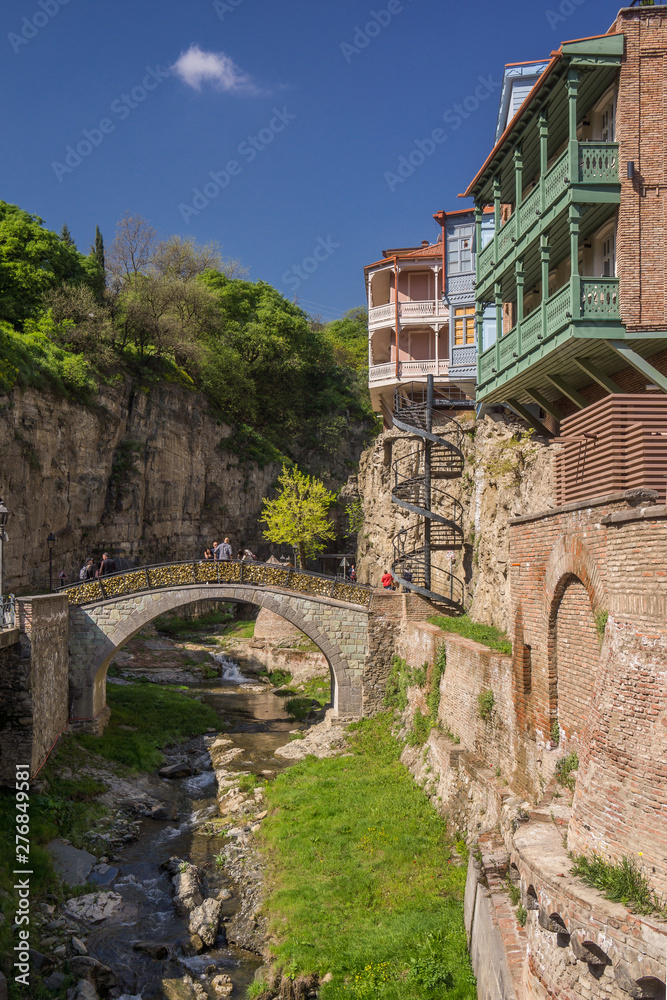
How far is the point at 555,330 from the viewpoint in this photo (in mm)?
12859

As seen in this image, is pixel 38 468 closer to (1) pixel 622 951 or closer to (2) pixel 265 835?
(2) pixel 265 835

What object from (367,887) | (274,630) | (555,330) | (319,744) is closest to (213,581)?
(319,744)

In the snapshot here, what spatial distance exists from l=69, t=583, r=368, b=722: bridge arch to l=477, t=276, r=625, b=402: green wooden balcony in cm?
893

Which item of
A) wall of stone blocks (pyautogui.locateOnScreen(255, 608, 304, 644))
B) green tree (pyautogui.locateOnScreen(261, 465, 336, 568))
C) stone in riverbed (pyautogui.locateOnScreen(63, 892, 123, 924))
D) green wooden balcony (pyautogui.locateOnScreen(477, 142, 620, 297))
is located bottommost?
stone in riverbed (pyautogui.locateOnScreen(63, 892, 123, 924))

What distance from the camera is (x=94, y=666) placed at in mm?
21250

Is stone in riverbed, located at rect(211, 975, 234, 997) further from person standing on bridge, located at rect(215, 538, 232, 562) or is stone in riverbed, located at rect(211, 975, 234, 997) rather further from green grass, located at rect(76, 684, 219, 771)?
person standing on bridge, located at rect(215, 538, 232, 562)

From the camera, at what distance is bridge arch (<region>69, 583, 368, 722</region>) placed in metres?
21.2

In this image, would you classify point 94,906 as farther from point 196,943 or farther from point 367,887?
point 367,887

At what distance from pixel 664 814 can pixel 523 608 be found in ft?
16.4

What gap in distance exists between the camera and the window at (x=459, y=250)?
2553 cm

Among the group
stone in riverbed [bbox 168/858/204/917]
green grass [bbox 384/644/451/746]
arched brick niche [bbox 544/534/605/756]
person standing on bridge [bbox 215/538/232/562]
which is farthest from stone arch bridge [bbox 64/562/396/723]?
arched brick niche [bbox 544/534/605/756]

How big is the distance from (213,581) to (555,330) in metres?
13.5

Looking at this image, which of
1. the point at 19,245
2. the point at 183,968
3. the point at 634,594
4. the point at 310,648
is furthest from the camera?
the point at 19,245

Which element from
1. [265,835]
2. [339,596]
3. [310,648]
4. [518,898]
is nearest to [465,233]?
[339,596]
